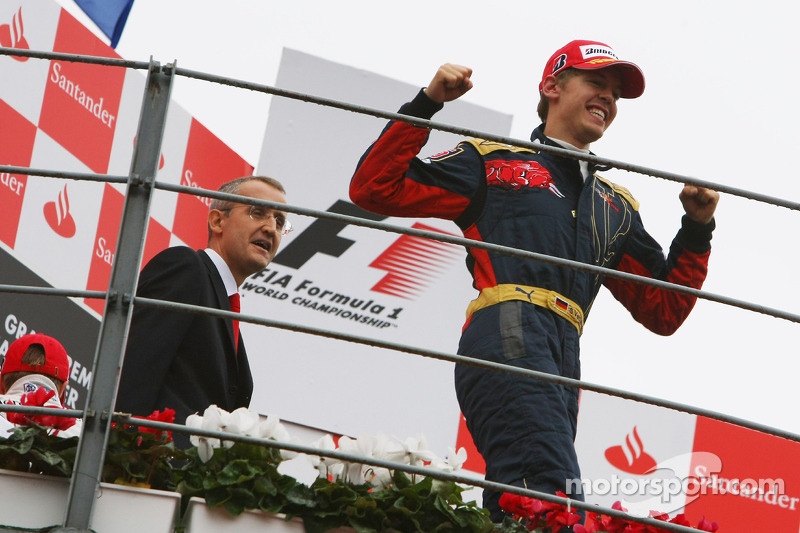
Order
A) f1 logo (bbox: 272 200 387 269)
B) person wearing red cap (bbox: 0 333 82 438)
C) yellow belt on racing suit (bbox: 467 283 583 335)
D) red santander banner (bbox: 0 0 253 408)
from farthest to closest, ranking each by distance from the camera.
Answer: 1. f1 logo (bbox: 272 200 387 269)
2. red santander banner (bbox: 0 0 253 408)
3. person wearing red cap (bbox: 0 333 82 438)
4. yellow belt on racing suit (bbox: 467 283 583 335)

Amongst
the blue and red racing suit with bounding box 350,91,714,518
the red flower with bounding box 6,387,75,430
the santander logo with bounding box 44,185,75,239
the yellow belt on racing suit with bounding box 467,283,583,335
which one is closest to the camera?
the red flower with bounding box 6,387,75,430

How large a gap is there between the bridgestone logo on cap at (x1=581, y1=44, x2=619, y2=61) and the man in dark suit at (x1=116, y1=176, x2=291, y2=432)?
1083 mm

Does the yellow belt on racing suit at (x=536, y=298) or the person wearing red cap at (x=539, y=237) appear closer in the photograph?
the person wearing red cap at (x=539, y=237)

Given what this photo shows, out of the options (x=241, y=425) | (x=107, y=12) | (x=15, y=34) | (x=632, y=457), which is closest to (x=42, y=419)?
(x=241, y=425)

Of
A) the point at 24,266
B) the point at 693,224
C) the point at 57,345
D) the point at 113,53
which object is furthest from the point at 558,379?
the point at 113,53

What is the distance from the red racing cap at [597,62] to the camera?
339cm

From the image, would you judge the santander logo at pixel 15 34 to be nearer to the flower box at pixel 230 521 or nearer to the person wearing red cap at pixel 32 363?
the person wearing red cap at pixel 32 363

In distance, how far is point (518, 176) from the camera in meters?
3.24

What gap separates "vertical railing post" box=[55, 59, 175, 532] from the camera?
82.8 inches

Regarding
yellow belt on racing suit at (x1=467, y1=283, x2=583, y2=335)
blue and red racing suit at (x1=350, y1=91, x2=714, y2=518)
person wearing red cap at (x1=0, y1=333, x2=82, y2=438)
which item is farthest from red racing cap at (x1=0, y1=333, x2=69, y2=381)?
yellow belt on racing suit at (x1=467, y1=283, x2=583, y2=335)

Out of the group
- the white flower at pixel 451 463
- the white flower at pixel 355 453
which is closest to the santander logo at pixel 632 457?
the white flower at pixel 451 463

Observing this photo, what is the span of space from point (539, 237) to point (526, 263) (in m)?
0.09

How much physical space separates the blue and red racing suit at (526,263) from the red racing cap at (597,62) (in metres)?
0.20

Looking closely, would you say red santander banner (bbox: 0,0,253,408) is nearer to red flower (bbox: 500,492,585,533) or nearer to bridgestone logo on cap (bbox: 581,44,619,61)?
bridgestone logo on cap (bbox: 581,44,619,61)
